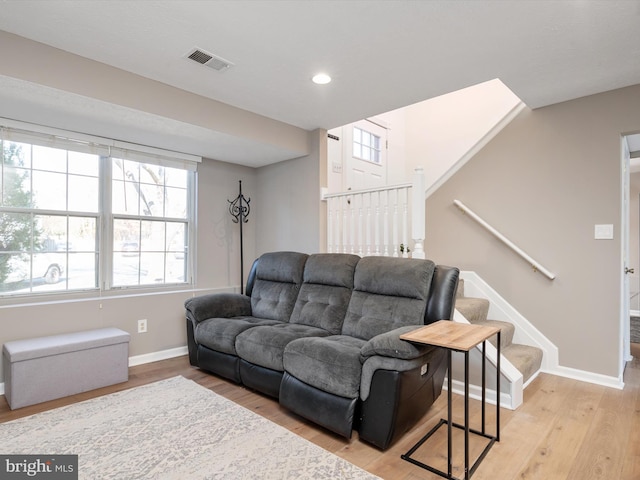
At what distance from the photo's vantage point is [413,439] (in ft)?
6.91

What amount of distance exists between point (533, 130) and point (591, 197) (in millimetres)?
806

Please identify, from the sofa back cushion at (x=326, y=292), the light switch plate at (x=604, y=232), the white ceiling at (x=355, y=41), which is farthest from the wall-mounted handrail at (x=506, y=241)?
the sofa back cushion at (x=326, y=292)

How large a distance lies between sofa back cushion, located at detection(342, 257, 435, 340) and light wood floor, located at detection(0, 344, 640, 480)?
26.6 inches

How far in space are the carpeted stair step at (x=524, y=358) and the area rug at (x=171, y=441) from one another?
1.77m

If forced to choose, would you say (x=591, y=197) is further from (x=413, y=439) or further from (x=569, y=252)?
(x=413, y=439)

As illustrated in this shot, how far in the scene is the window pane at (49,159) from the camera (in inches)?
119

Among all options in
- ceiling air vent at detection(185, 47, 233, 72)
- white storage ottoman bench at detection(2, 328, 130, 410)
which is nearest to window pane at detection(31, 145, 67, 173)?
white storage ottoman bench at detection(2, 328, 130, 410)

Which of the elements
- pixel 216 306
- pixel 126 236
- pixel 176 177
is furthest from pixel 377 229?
pixel 126 236

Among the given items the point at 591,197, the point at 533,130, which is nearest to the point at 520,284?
the point at 591,197

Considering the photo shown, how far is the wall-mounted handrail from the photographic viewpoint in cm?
325

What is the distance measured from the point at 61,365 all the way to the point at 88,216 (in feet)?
4.40

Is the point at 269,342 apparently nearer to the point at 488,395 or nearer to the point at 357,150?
the point at 488,395

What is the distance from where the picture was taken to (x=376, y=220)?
3.39 meters

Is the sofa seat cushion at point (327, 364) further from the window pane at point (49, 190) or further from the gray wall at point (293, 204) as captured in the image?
the window pane at point (49, 190)
